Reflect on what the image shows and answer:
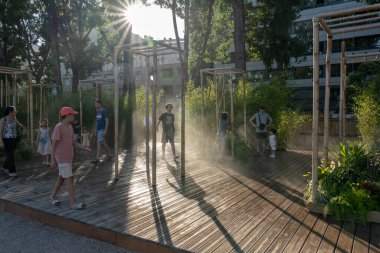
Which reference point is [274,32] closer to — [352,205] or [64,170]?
[352,205]

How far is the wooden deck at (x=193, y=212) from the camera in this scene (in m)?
3.78

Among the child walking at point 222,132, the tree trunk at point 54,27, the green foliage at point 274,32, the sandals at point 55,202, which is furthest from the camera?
the green foliage at point 274,32

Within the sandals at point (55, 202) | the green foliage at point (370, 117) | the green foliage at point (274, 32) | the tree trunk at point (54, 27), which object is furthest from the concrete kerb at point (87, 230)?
the green foliage at point (274, 32)

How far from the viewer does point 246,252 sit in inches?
139

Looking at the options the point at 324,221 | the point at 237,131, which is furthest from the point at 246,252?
the point at 237,131

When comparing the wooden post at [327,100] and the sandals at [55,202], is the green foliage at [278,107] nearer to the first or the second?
the wooden post at [327,100]

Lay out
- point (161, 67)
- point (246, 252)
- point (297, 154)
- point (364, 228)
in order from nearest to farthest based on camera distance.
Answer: point (246, 252)
point (364, 228)
point (297, 154)
point (161, 67)

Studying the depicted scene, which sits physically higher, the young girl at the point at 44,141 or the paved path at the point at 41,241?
the young girl at the point at 44,141

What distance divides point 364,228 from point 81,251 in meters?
3.49

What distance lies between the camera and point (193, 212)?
189 inches

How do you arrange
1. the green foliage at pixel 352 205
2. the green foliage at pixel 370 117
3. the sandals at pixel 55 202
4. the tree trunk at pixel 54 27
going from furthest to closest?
the tree trunk at pixel 54 27, the green foliage at pixel 370 117, the sandals at pixel 55 202, the green foliage at pixel 352 205

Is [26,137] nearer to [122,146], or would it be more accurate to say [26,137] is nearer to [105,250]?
[122,146]

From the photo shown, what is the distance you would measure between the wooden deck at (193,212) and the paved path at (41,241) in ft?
0.38

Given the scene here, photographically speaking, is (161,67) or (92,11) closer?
(92,11)
